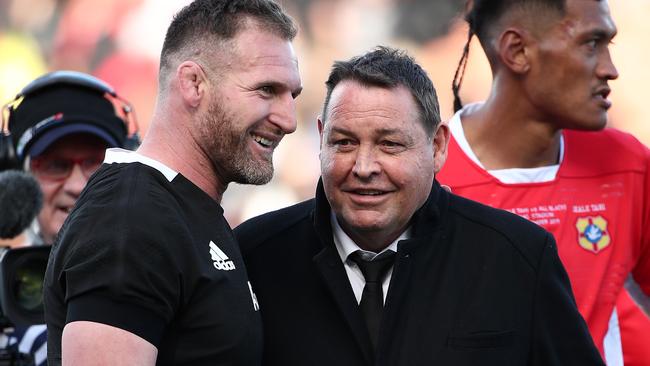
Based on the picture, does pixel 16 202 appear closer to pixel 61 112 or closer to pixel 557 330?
pixel 61 112

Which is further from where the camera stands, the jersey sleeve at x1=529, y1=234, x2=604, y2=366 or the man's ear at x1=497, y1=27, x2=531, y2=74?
the man's ear at x1=497, y1=27, x2=531, y2=74

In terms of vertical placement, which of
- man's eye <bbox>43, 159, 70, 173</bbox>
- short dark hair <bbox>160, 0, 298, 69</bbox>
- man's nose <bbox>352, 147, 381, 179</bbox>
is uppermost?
short dark hair <bbox>160, 0, 298, 69</bbox>

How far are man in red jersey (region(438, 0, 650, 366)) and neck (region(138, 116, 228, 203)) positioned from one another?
109 cm

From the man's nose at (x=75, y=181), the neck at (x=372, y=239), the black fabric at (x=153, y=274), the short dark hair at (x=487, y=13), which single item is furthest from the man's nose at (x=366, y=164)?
the man's nose at (x=75, y=181)

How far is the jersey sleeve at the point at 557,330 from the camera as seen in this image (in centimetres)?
260

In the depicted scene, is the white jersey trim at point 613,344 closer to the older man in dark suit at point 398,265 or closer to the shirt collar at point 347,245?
the older man in dark suit at point 398,265

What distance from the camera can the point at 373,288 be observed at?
8.77 feet

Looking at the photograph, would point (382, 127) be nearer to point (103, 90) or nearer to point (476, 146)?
point (476, 146)

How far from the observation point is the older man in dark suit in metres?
2.59

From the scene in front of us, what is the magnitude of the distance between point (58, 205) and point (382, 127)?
143cm

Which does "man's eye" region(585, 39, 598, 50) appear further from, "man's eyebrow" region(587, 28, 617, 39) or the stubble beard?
the stubble beard

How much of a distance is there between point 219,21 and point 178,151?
34cm

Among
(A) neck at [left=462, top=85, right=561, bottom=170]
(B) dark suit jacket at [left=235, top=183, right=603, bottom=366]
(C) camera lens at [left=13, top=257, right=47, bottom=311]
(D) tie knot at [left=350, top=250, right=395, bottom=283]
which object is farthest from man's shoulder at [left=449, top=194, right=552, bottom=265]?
(C) camera lens at [left=13, top=257, right=47, bottom=311]

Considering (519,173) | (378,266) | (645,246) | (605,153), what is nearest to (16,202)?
(378,266)
